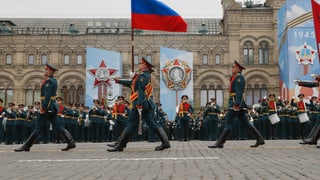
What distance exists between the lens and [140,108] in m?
10.6

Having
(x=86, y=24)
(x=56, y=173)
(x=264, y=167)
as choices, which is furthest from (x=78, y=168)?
(x=86, y=24)

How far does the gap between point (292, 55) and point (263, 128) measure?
1145 centimetres

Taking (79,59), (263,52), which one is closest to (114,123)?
(79,59)

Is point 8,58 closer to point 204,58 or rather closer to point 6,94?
point 6,94

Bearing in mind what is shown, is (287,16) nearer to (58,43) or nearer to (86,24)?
(58,43)

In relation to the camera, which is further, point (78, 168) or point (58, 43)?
point (58, 43)

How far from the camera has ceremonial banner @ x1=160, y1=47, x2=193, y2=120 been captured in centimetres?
3678

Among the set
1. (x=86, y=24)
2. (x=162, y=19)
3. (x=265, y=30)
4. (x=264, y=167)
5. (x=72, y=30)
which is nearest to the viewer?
(x=264, y=167)

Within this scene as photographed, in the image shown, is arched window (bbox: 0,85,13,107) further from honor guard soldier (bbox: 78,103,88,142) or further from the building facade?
honor guard soldier (bbox: 78,103,88,142)

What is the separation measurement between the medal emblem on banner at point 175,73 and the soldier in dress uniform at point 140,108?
26.4 metres

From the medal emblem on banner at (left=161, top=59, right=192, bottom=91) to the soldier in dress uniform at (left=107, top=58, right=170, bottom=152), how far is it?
2639 centimetres

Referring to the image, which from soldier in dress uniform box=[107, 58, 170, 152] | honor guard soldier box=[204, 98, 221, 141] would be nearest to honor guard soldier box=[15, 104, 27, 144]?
honor guard soldier box=[204, 98, 221, 141]

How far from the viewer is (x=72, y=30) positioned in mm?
48906

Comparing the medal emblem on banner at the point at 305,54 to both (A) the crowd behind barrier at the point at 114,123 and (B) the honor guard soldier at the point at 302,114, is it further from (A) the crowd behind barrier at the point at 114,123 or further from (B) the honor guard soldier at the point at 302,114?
(B) the honor guard soldier at the point at 302,114
